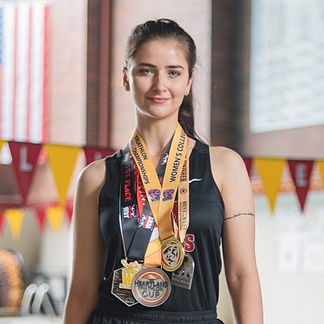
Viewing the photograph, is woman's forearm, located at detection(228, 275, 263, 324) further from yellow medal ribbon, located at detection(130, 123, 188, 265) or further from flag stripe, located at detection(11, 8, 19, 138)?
flag stripe, located at detection(11, 8, 19, 138)

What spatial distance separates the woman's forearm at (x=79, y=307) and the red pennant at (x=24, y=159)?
206cm

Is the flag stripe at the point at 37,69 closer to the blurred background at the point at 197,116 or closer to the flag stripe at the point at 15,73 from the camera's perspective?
the blurred background at the point at 197,116

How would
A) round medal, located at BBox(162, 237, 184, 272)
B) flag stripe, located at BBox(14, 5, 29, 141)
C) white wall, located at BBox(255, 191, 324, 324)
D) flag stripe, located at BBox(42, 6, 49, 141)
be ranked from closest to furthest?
round medal, located at BBox(162, 237, 184, 272) → white wall, located at BBox(255, 191, 324, 324) → flag stripe, located at BBox(42, 6, 49, 141) → flag stripe, located at BBox(14, 5, 29, 141)

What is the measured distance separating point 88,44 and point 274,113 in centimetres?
340

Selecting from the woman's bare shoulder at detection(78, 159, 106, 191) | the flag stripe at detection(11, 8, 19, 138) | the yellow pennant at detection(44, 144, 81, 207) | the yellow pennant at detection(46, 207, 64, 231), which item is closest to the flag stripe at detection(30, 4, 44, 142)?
the flag stripe at detection(11, 8, 19, 138)

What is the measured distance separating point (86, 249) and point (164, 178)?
0.66 feet

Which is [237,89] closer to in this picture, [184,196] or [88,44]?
[88,44]

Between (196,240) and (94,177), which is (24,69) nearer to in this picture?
(94,177)

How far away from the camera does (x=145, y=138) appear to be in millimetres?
1498

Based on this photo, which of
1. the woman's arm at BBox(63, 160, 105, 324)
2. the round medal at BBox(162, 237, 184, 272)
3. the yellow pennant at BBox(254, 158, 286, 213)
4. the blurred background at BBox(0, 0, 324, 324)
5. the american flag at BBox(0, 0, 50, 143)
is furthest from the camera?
the american flag at BBox(0, 0, 50, 143)

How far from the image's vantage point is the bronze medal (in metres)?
1.41

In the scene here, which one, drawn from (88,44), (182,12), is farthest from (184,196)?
(88,44)

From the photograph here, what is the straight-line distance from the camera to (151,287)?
4.60 feet

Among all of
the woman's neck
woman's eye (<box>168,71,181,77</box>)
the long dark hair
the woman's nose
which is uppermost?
the long dark hair
